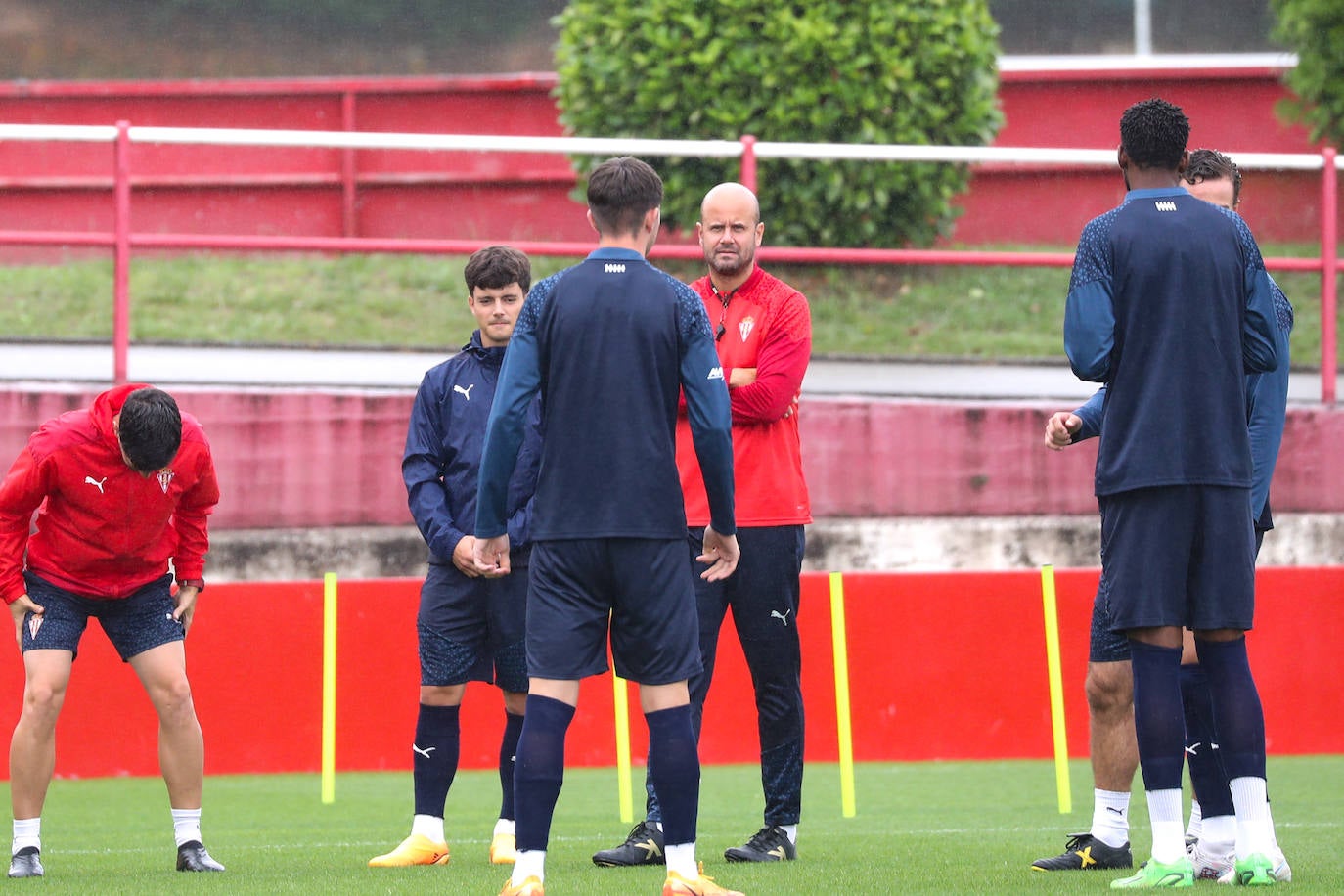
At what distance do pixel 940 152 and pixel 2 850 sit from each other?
5.87 m

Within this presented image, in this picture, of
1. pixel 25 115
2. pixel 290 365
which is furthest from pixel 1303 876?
pixel 25 115

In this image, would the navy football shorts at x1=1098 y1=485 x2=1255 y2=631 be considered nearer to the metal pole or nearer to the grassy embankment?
the grassy embankment

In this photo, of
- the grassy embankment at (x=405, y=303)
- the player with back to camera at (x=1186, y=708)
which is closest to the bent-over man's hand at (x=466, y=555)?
the player with back to camera at (x=1186, y=708)

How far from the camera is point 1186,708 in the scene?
5.58 metres

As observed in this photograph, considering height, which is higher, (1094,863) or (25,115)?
(25,115)

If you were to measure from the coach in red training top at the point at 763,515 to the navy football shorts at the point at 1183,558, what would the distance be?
132cm

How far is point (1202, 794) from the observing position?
5.33 metres

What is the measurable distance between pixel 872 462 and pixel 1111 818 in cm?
439

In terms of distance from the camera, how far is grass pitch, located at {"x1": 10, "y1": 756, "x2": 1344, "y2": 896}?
204 inches

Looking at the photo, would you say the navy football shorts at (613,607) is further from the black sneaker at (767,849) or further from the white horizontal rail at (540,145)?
the white horizontal rail at (540,145)

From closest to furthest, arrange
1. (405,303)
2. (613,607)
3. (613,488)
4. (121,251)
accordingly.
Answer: (613,488)
(613,607)
(121,251)
(405,303)

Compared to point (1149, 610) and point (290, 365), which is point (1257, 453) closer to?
point (1149, 610)

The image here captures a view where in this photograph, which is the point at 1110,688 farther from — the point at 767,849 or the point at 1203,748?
the point at 767,849

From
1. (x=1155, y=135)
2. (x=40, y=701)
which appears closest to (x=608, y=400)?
(x=1155, y=135)
